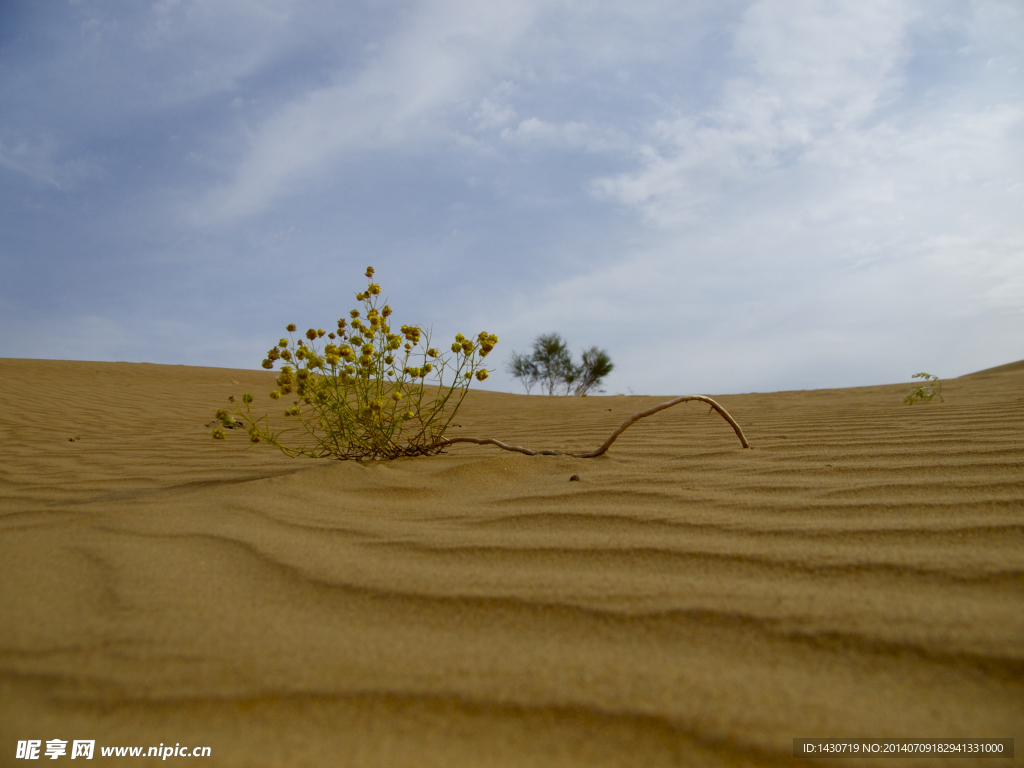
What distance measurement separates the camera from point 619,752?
2.52 feet

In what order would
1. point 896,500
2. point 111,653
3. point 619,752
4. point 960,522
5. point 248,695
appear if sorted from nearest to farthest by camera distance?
point 619,752 → point 248,695 → point 111,653 → point 960,522 → point 896,500

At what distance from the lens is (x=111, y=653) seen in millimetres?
1004

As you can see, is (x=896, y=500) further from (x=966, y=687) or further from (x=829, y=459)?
(x=966, y=687)

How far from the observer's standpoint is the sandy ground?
2.65ft

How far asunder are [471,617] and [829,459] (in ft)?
5.43

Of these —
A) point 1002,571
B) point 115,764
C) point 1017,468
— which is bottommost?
point 115,764

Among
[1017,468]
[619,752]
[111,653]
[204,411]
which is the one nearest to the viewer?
[619,752]

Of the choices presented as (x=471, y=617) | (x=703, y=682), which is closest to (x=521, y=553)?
(x=471, y=617)

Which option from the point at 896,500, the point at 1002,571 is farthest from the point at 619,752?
the point at 896,500

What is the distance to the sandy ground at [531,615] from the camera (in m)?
0.81

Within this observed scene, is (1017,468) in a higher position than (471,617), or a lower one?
higher

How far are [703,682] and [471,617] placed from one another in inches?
16.4

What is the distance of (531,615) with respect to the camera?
3.51ft

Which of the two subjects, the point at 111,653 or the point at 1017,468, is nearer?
the point at 111,653
